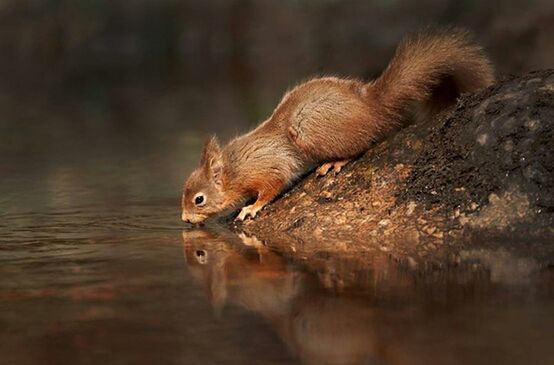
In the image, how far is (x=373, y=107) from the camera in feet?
19.8

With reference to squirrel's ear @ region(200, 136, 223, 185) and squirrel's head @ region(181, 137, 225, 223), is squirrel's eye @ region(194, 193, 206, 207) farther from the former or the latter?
squirrel's ear @ region(200, 136, 223, 185)

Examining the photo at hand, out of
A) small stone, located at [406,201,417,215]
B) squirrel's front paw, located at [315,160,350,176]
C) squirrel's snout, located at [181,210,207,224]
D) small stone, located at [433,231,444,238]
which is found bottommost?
small stone, located at [433,231,444,238]

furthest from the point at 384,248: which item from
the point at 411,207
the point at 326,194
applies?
the point at 326,194

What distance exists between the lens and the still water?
335cm

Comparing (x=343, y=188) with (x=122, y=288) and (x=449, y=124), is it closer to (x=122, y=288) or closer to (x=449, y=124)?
(x=449, y=124)

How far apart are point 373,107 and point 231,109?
26.9 ft

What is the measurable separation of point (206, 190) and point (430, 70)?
4.91ft

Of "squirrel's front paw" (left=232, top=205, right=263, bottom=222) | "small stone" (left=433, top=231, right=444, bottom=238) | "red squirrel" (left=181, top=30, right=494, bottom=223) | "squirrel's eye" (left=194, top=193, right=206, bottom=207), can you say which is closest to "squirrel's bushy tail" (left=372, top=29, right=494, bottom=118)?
"red squirrel" (left=181, top=30, right=494, bottom=223)

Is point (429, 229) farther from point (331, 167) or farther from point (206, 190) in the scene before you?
point (206, 190)

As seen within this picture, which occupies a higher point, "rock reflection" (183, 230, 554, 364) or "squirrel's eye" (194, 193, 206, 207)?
"squirrel's eye" (194, 193, 206, 207)

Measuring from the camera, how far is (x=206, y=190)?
6.27 m

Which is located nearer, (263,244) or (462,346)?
(462,346)

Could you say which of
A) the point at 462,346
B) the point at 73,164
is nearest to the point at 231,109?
the point at 73,164

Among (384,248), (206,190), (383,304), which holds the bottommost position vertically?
(383,304)
